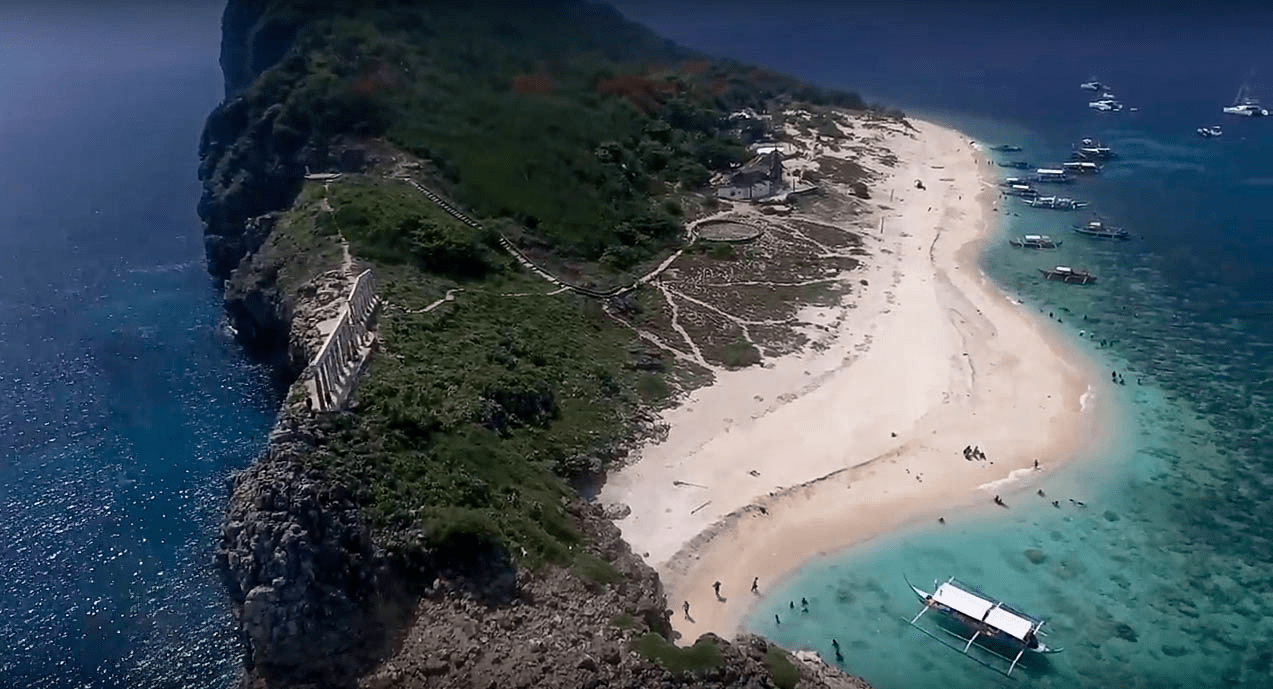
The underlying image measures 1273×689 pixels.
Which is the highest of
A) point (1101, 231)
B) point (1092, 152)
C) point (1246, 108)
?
point (1246, 108)

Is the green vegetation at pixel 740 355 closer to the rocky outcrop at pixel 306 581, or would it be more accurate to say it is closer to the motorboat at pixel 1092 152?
the rocky outcrop at pixel 306 581

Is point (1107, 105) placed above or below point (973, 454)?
above

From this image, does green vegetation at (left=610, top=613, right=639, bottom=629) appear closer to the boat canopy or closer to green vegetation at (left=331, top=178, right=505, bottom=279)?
the boat canopy

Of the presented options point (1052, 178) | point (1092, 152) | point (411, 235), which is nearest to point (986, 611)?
point (411, 235)

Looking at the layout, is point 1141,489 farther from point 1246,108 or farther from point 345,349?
point 1246,108

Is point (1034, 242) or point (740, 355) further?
point (1034, 242)

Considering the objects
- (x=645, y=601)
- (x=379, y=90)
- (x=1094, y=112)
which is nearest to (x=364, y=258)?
(x=379, y=90)

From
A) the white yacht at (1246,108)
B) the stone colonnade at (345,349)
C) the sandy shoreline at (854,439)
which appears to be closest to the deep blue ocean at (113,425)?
the stone colonnade at (345,349)
